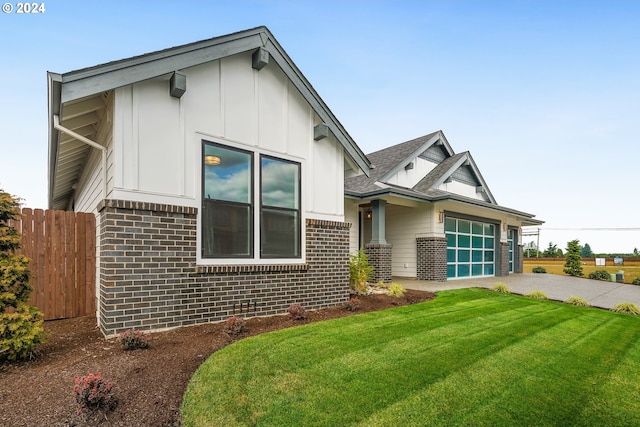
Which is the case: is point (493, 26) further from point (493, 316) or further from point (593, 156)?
point (593, 156)

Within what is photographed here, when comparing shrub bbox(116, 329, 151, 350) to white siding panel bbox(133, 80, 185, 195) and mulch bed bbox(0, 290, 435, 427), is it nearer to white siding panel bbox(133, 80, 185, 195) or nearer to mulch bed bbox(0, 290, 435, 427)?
mulch bed bbox(0, 290, 435, 427)

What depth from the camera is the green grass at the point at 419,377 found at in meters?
2.82

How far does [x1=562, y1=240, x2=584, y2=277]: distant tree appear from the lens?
21438 mm

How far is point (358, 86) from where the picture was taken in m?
16.0

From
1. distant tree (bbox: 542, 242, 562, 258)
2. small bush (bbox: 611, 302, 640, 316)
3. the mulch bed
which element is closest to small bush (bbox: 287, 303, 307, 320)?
the mulch bed

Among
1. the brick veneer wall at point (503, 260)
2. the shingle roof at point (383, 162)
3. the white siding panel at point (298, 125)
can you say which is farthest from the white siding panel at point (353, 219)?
the brick veneer wall at point (503, 260)

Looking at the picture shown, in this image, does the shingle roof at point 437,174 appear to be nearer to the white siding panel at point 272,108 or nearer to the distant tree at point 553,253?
the white siding panel at point 272,108

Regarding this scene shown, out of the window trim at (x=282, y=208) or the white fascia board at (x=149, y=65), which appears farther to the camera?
the window trim at (x=282, y=208)

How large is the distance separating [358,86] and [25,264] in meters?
14.9

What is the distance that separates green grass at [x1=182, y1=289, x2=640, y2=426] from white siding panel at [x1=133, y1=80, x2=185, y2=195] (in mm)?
2758

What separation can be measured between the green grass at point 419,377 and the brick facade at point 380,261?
581cm

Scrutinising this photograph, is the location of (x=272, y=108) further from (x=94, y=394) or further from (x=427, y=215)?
(x=427, y=215)

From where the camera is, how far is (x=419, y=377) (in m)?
3.59

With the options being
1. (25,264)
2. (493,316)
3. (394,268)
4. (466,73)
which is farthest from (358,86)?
(25,264)
